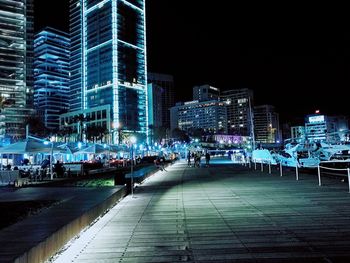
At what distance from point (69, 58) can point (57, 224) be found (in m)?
182

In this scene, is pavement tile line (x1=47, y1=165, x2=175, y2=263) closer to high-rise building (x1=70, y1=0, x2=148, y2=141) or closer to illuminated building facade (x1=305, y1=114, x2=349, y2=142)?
high-rise building (x1=70, y1=0, x2=148, y2=141)

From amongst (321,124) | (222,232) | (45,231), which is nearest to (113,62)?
(321,124)

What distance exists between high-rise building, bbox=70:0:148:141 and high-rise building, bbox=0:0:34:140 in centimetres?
2714

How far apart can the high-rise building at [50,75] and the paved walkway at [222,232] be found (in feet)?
575

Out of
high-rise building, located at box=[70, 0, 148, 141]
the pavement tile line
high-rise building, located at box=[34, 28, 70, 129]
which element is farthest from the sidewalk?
high-rise building, located at box=[34, 28, 70, 129]

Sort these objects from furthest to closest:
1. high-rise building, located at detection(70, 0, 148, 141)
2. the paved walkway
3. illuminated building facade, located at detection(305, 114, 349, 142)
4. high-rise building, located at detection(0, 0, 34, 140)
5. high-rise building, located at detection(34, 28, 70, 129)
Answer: high-rise building, located at detection(34, 28, 70, 129), illuminated building facade, located at detection(305, 114, 349, 142), high-rise building, located at detection(70, 0, 148, 141), high-rise building, located at detection(0, 0, 34, 140), the paved walkway

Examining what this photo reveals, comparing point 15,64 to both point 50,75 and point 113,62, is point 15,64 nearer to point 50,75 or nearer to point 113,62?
point 113,62

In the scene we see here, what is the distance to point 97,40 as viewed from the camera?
158 m

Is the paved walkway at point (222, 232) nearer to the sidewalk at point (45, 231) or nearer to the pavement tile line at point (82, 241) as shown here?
the pavement tile line at point (82, 241)

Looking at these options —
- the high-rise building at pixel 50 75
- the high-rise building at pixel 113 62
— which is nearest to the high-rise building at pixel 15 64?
the high-rise building at pixel 113 62

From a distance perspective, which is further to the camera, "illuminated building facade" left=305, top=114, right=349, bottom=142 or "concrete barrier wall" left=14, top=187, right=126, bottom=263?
"illuminated building facade" left=305, top=114, right=349, bottom=142

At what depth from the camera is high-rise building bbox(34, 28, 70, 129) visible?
18000 centimetres

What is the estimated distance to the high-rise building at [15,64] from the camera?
5049 inches

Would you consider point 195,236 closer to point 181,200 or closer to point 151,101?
point 181,200
